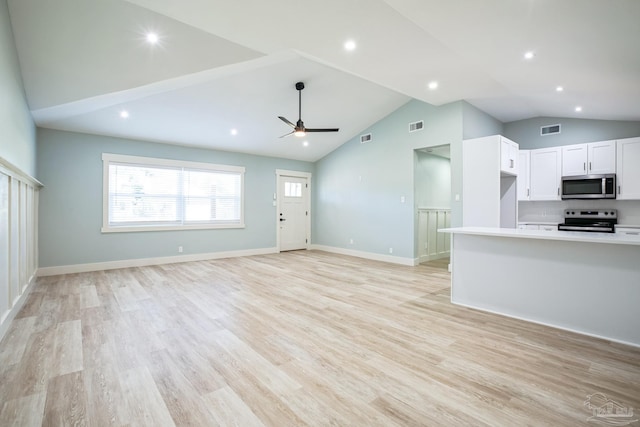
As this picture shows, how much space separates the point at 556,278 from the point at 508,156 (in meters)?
2.80

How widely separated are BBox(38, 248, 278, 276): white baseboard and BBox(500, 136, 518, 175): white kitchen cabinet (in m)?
5.66

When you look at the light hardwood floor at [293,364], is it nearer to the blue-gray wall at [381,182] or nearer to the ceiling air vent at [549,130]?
the blue-gray wall at [381,182]

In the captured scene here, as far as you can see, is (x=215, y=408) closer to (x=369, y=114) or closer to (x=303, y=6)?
(x=303, y=6)

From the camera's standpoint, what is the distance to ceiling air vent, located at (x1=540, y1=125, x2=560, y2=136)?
219 inches

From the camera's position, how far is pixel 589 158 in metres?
4.96

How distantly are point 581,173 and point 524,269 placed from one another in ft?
11.2

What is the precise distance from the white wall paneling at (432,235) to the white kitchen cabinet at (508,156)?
6.00ft

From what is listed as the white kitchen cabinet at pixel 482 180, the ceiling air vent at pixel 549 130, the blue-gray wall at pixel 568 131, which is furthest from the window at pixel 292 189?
the ceiling air vent at pixel 549 130

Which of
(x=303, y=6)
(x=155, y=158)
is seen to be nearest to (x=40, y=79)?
(x=155, y=158)

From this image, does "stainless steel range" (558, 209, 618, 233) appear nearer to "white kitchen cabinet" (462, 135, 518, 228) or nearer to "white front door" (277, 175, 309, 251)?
"white kitchen cabinet" (462, 135, 518, 228)

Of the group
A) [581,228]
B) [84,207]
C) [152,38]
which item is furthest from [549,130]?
[84,207]

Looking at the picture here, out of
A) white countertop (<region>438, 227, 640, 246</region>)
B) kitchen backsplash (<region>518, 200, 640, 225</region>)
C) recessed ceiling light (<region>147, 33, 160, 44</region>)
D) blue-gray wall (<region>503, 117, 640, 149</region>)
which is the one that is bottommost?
white countertop (<region>438, 227, 640, 246</region>)

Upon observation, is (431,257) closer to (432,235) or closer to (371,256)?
(432,235)

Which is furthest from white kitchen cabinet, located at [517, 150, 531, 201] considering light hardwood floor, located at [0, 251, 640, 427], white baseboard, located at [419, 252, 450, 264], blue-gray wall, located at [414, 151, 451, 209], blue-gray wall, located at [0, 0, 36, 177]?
blue-gray wall, located at [0, 0, 36, 177]
